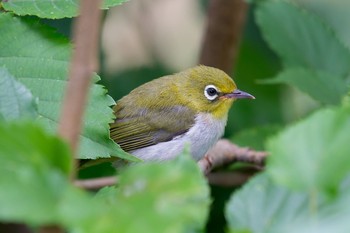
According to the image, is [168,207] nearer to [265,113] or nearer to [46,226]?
[46,226]

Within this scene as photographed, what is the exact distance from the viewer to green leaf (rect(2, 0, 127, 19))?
2050mm

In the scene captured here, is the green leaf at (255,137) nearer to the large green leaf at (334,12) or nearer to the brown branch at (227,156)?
the brown branch at (227,156)

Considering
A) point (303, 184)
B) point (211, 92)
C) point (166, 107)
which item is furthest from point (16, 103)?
point (211, 92)

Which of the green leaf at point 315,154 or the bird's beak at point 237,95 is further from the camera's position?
the bird's beak at point 237,95

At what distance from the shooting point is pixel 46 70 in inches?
80.6

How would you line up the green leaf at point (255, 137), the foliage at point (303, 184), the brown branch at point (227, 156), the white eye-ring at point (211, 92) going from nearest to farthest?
the foliage at point (303, 184), the brown branch at point (227, 156), the green leaf at point (255, 137), the white eye-ring at point (211, 92)

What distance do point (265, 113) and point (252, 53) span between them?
0.51 m

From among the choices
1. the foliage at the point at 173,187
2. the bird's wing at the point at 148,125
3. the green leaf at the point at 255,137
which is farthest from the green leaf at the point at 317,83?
the foliage at the point at 173,187

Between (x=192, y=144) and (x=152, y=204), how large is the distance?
2.99m

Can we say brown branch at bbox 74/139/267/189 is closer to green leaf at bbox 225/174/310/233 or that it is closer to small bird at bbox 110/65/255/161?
small bird at bbox 110/65/255/161

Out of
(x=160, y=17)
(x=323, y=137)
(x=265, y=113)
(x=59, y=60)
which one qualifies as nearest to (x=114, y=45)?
(x=160, y=17)

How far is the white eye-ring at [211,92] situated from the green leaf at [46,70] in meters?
2.11

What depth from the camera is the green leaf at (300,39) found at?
361 centimetres

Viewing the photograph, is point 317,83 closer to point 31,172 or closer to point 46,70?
point 46,70
